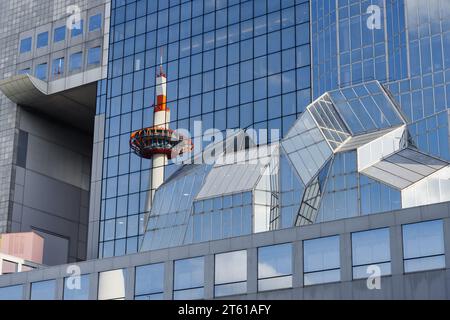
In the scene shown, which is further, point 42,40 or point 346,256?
point 42,40

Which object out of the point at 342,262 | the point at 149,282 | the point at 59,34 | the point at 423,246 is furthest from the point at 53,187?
the point at 423,246

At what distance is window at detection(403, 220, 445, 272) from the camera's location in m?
47.4

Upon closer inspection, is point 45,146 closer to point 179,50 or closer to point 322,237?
point 179,50

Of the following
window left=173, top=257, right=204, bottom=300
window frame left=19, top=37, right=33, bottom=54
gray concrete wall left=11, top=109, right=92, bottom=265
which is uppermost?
window frame left=19, top=37, right=33, bottom=54

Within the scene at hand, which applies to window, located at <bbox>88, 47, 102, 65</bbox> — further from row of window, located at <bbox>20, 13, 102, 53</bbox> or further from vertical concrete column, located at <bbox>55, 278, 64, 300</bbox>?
vertical concrete column, located at <bbox>55, 278, 64, 300</bbox>

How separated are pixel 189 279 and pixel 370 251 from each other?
11.6 meters

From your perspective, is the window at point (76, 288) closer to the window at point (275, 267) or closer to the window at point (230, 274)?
the window at point (230, 274)

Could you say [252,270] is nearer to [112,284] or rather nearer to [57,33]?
[112,284]

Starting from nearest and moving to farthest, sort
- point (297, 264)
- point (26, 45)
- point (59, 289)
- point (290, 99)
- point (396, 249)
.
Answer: point (396, 249)
point (297, 264)
point (59, 289)
point (290, 99)
point (26, 45)

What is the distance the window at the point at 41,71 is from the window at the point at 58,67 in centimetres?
99

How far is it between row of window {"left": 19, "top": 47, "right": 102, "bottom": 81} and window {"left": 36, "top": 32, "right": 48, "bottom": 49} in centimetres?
211

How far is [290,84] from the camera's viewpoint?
79.4m

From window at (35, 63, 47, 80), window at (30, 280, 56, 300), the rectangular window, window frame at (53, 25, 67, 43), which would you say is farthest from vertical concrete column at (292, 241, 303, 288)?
the rectangular window

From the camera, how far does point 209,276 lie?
54.8 metres
